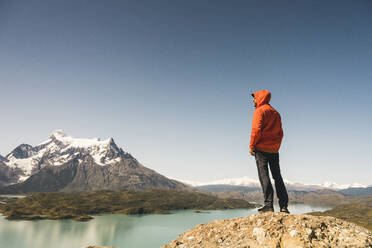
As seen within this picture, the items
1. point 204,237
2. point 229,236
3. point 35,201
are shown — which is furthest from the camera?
point 35,201

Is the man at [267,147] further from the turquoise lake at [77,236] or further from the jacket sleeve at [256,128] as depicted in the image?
the turquoise lake at [77,236]

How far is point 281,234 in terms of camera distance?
4.36 meters

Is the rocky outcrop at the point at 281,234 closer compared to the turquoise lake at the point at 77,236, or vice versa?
the rocky outcrop at the point at 281,234

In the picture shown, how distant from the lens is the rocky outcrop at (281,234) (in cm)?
404

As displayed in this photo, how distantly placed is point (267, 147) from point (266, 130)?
44cm

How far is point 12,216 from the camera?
126 metres

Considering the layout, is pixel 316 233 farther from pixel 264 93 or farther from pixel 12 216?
pixel 12 216

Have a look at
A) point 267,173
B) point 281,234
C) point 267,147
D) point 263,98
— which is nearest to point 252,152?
point 267,147

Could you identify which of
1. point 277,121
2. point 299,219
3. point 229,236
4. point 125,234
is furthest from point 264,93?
point 125,234

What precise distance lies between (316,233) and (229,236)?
67.0 inches

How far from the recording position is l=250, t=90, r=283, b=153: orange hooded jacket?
590cm

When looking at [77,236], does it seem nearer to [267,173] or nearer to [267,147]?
[267,173]

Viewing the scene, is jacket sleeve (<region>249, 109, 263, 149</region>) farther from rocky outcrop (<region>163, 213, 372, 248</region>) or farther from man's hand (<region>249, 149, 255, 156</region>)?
rocky outcrop (<region>163, 213, 372, 248</region>)

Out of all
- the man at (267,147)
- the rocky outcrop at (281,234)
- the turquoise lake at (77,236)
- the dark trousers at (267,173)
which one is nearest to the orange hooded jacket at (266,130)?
the man at (267,147)
